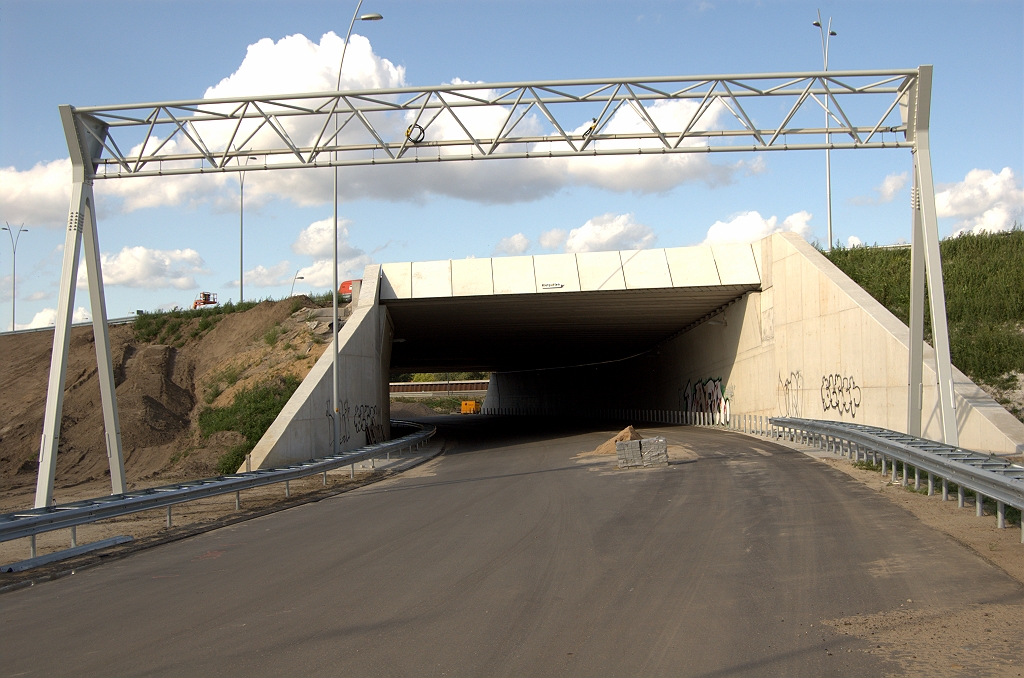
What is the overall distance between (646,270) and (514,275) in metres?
5.03

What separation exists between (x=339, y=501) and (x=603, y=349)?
37721 mm

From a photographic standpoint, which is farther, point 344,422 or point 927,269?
point 344,422

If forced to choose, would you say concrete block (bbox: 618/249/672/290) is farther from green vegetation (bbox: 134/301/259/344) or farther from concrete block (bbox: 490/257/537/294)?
green vegetation (bbox: 134/301/259/344)

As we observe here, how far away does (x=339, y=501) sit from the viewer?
52.7ft

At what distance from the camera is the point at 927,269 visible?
16.4m

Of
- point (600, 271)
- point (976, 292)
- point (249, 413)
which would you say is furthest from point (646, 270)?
point (249, 413)

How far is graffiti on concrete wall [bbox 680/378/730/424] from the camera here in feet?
121

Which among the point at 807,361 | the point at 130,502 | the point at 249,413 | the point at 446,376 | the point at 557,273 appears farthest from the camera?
the point at 446,376

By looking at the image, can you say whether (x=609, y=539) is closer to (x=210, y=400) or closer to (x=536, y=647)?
(x=536, y=647)

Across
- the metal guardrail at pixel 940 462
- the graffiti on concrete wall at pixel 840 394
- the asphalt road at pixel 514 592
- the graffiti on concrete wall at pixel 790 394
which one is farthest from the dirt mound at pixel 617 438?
the asphalt road at pixel 514 592

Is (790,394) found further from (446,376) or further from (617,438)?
(446,376)

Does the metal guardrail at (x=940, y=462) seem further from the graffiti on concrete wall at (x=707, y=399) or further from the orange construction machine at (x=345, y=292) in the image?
the orange construction machine at (x=345, y=292)

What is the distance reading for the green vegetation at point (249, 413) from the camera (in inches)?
1041

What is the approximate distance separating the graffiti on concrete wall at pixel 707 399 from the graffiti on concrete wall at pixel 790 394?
653cm
